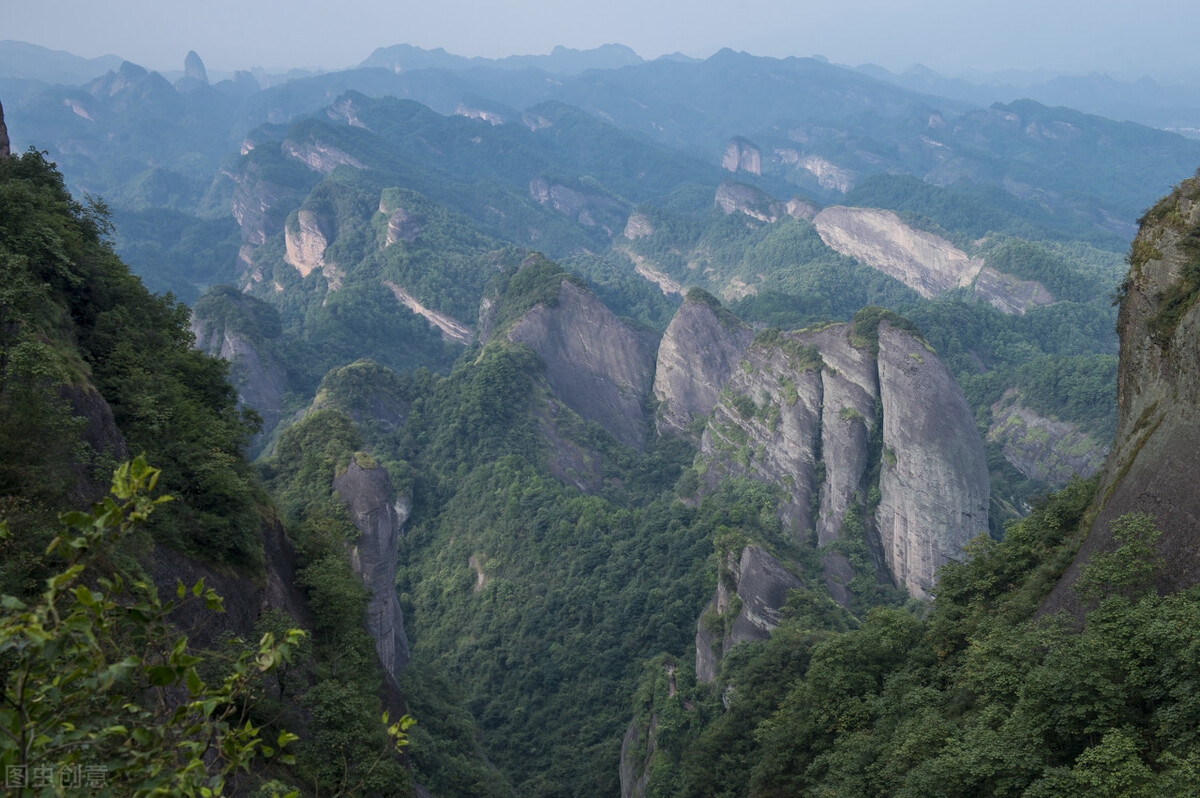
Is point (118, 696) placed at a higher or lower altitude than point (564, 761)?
higher

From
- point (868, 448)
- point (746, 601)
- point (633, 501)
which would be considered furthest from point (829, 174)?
point (746, 601)

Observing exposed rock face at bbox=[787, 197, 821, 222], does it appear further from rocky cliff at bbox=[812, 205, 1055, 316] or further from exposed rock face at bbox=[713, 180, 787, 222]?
rocky cliff at bbox=[812, 205, 1055, 316]

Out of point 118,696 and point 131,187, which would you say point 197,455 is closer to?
point 118,696

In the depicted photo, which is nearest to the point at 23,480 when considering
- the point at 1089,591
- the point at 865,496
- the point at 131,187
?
the point at 1089,591

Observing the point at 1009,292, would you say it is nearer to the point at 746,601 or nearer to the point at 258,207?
the point at 746,601

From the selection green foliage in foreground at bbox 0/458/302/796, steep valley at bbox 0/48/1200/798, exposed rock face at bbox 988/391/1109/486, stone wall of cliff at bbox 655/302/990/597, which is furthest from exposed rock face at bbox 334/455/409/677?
exposed rock face at bbox 988/391/1109/486
